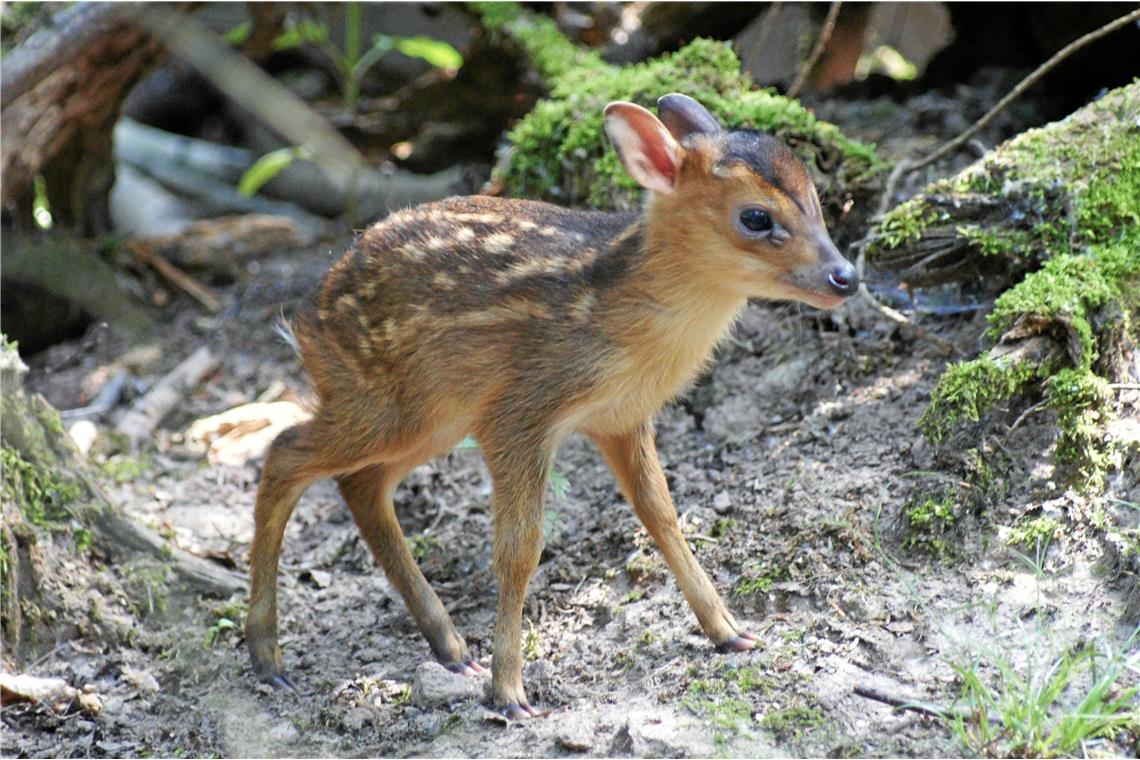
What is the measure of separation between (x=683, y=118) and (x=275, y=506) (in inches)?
97.5

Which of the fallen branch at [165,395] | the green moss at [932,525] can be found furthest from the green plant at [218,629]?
the green moss at [932,525]

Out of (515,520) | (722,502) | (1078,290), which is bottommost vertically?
(722,502)

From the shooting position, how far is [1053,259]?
5.21 metres

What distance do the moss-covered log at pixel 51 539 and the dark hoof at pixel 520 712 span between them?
2010mm

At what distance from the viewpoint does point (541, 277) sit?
186 inches

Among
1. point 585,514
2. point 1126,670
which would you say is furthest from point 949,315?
point 1126,670

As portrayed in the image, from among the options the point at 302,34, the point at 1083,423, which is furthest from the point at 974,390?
the point at 302,34

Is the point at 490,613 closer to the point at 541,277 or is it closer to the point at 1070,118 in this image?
the point at 541,277

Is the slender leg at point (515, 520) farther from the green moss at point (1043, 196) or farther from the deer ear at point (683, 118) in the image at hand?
the green moss at point (1043, 196)

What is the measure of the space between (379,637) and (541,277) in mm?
1901

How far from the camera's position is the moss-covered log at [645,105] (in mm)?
6352

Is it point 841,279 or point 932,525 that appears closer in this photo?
point 841,279

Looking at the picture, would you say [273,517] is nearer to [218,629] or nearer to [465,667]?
[218,629]

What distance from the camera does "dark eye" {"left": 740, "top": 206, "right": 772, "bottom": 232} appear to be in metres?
4.41
